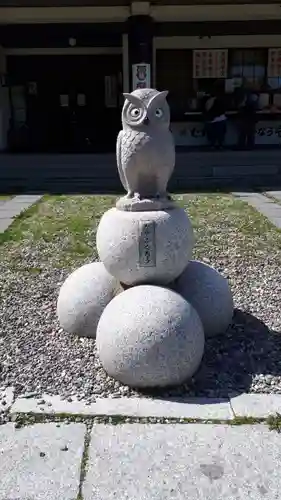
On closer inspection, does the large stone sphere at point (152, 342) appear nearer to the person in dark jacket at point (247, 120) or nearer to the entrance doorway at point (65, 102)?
the person in dark jacket at point (247, 120)

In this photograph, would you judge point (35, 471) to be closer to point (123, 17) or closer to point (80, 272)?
point (80, 272)

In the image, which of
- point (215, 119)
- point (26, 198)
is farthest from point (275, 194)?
point (215, 119)

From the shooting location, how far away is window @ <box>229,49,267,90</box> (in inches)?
599

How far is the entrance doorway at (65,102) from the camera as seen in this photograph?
16297 millimetres

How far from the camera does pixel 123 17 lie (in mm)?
12938

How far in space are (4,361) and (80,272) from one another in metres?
0.82

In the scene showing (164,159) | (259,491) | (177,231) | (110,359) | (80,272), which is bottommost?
(259,491)

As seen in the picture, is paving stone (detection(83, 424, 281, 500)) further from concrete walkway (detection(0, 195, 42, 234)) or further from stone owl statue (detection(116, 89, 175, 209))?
concrete walkway (detection(0, 195, 42, 234))

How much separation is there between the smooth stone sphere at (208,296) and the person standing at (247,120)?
39.7 ft

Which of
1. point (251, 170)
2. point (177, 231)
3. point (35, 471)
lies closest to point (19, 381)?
point (35, 471)

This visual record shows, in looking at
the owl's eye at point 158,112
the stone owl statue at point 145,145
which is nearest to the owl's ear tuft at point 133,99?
the stone owl statue at point 145,145

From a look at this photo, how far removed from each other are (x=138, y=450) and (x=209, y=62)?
45.6 ft

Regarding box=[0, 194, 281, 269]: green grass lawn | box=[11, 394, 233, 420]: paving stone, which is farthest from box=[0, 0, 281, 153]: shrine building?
box=[11, 394, 233, 420]: paving stone

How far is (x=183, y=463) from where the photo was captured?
256 centimetres
